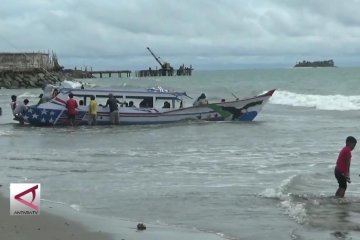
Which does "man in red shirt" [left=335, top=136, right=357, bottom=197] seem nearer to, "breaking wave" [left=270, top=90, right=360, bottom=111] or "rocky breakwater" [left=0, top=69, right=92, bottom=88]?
"breaking wave" [left=270, top=90, right=360, bottom=111]

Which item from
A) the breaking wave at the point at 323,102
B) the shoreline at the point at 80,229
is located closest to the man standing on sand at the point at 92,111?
the shoreline at the point at 80,229

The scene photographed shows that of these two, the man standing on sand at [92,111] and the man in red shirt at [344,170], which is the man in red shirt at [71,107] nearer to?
the man standing on sand at [92,111]

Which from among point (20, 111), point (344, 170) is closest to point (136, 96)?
point (20, 111)

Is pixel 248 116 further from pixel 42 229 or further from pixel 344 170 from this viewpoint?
pixel 42 229

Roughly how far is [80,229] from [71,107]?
19.1 m

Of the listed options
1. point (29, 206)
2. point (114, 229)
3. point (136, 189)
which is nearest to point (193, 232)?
point (114, 229)

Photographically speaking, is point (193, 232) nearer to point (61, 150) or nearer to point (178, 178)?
point (178, 178)

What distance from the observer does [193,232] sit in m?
8.69

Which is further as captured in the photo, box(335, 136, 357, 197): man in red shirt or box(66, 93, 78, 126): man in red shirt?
box(66, 93, 78, 126): man in red shirt

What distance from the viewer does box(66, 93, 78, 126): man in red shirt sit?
27.0 meters

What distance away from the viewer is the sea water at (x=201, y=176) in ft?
31.5

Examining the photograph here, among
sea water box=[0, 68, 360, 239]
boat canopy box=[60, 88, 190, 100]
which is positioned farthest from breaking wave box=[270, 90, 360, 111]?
sea water box=[0, 68, 360, 239]

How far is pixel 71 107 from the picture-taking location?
2720cm

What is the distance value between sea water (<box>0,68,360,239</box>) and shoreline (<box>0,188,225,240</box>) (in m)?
0.34
